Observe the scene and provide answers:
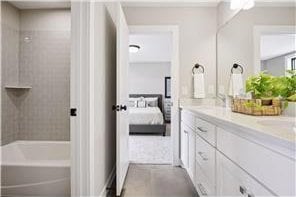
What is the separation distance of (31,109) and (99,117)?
4.86ft

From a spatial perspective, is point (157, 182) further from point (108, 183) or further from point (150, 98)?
point (150, 98)

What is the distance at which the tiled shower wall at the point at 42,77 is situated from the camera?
3.17 m

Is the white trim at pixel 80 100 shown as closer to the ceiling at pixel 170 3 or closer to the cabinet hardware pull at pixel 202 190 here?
the cabinet hardware pull at pixel 202 190

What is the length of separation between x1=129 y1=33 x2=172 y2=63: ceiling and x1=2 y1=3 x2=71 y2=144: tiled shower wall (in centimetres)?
157

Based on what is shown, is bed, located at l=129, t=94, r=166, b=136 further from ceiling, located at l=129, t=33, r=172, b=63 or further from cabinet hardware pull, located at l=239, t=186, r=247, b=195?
cabinet hardware pull, located at l=239, t=186, r=247, b=195

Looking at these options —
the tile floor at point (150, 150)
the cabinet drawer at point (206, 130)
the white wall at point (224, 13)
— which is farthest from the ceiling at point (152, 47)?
the cabinet drawer at point (206, 130)

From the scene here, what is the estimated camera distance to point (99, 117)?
217cm

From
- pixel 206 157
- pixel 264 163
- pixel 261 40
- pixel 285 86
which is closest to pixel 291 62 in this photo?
pixel 285 86

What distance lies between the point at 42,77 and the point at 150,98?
5.32 metres

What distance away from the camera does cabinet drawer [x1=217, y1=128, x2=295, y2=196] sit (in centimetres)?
77

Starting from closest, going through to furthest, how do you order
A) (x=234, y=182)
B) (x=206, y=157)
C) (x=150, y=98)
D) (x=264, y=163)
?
(x=264, y=163)
(x=234, y=182)
(x=206, y=157)
(x=150, y=98)

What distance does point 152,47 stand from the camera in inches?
253

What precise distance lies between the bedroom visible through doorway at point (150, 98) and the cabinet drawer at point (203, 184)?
58.0 inches

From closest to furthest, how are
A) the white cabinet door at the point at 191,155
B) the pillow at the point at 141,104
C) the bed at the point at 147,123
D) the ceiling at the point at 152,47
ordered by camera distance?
1. the white cabinet door at the point at 191,155
2. the ceiling at the point at 152,47
3. the bed at the point at 147,123
4. the pillow at the point at 141,104
